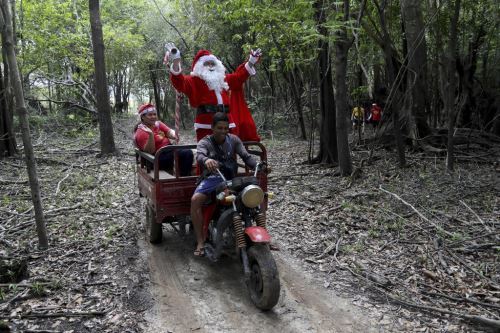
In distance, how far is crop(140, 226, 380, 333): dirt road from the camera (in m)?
3.95

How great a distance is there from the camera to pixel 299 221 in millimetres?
6992

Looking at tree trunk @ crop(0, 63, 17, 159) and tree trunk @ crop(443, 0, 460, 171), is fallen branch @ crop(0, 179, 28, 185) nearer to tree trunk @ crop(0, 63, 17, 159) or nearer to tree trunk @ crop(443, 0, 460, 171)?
tree trunk @ crop(0, 63, 17, 159)

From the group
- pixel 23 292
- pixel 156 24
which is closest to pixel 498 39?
pixel 23 292

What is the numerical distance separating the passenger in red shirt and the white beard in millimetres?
937

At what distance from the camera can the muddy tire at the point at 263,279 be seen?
159 inches

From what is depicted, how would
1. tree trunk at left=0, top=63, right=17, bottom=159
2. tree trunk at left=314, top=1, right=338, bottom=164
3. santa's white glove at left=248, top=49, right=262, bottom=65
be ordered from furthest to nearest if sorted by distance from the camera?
tree trunk at left=0, top=63, right=17, bottom=159 → tree trunk at left=314, top=1, right=338, bottom=164 → santa's white glove at left=248, top=49, right=262, bottom=65

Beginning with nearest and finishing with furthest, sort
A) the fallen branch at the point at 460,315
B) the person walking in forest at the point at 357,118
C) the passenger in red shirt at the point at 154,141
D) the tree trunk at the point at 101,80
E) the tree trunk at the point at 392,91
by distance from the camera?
the fallen branch at the point at 460,315, the passenger in red shirt at the point at 154,141, the tree trunk at the point at 392,91, the person walking in forest at the point at 357,118, the tree trunk at the point at 101,80

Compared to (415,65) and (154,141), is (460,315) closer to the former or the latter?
(154,141)

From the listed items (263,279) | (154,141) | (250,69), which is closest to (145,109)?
(154,141)

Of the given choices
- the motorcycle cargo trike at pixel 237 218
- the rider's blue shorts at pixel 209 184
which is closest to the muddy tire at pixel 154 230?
the motorcycle cargo trike at pixel 237 218

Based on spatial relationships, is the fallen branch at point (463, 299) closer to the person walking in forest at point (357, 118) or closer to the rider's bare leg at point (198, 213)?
the rider's bare leg at point (198, 213)

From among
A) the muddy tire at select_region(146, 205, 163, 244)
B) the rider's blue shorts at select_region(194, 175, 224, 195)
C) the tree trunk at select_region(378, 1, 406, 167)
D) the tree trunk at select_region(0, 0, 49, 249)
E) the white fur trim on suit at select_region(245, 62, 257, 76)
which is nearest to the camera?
the rider's blue shorts at select_region(194, 175, 224, 195)

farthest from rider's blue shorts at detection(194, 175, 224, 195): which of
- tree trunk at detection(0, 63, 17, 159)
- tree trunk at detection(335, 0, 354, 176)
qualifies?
tree trunk at detection(0, 63, 17, 159)

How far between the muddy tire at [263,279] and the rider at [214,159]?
87cm
